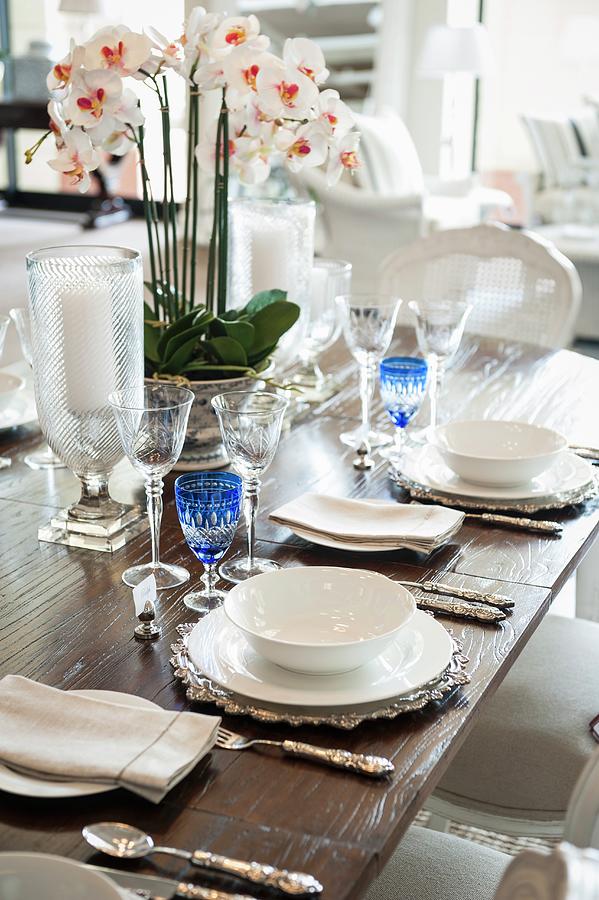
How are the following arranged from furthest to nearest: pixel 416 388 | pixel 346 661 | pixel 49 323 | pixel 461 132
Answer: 1. pixel 461 132
2. pixel 416 388
3. pixel 49 323
4. pixel 346 661

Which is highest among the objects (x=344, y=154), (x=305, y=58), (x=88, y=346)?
(x=305, y=58)

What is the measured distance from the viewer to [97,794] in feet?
2.54

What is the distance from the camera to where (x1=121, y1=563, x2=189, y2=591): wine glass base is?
1125mm

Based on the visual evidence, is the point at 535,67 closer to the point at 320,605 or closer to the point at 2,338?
the point at 2,338

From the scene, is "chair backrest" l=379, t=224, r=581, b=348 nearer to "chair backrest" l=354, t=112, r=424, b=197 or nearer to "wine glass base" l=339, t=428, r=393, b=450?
"wine glass base" l=339, t=428, r=393, b=450

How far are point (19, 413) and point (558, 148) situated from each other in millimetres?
6183

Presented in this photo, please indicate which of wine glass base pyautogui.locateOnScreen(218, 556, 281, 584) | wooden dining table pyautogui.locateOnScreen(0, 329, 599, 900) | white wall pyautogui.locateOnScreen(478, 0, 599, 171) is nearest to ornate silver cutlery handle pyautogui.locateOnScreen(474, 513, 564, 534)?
wooden dining table pyautogui.locateOnScreen(0, 329, 599, 900)

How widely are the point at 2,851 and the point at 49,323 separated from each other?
0.67 meters

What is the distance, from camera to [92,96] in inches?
51.1

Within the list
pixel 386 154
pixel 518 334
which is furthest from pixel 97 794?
pixel 386 154

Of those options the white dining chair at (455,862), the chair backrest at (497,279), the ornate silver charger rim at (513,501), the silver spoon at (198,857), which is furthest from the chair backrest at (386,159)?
the silver spoon at (198,857)

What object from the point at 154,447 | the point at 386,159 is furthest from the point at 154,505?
the point at 386,159

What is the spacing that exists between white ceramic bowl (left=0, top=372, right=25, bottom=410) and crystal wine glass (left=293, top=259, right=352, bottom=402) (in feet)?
1.50

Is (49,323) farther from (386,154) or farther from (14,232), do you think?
(14,232)
